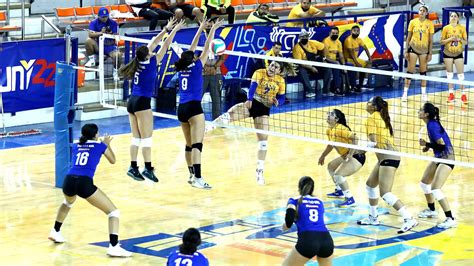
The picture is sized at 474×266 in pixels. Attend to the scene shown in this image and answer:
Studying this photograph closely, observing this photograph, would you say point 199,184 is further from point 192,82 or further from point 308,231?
point 308,231

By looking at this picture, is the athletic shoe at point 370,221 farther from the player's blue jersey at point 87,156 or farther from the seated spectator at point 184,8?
the seated spectator at point 184,8

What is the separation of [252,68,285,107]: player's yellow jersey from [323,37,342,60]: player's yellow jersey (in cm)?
930

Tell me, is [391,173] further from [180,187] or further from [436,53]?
[436,53]

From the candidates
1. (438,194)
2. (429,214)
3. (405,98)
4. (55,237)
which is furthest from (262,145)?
(405,98)

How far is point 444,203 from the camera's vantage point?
54.8 ft

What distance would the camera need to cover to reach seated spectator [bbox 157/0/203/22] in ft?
90.7

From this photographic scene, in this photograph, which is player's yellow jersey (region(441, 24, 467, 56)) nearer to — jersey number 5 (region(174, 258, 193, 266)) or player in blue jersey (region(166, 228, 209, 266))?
player in blue jersey (region(166, 228, 209, 266))

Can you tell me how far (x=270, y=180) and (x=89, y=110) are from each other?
22.2 feet

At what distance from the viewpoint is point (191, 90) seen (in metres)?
17.5

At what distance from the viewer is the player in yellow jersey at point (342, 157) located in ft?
57.2

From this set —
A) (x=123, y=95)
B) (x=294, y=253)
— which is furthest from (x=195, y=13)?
(x=294, y=253)

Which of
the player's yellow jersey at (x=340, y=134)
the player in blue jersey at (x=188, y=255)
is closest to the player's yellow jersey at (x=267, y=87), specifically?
the player's yellow jersey at (x=340, y=134)

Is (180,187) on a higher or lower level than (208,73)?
lower

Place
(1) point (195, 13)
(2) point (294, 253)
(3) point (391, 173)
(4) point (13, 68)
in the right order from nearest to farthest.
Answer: (2) point (294, 253)
(3) point (391, 173)
(4) point (13, 68)
(1) point (195, 13)
